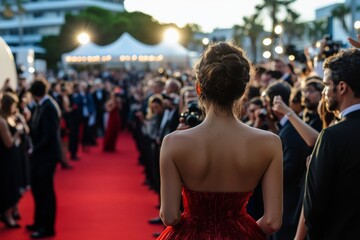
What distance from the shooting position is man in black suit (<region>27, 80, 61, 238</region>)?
24.8 ft

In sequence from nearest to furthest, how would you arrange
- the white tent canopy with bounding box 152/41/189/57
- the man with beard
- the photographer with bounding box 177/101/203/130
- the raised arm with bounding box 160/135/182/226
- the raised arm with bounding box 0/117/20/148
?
the raised arm with bounding box 160/135/182/226
the photographer with bounding box 177/101/203/130
the man with beard
the raised arm with bounding box 0/117/20/148
the white tent canopy with bounding box 152/41/189/57

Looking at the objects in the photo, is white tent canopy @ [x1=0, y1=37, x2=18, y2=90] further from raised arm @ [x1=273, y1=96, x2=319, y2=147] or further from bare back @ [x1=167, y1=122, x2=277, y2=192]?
bare back @ [x1=167, y1=122, x2=277, y2=192]

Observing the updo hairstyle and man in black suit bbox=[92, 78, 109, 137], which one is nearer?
the updo hairstyle

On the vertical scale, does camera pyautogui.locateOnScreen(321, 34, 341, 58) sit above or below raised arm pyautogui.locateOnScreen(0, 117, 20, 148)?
above

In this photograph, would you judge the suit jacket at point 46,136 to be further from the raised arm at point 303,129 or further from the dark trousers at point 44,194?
the raised arm at point 303,129

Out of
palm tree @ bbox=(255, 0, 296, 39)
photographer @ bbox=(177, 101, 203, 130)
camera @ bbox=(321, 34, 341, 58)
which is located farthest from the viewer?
palm tree @ bbox=(255, 0, 296, 39)

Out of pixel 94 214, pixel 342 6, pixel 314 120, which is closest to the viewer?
pixel 314 120

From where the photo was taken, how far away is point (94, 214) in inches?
352

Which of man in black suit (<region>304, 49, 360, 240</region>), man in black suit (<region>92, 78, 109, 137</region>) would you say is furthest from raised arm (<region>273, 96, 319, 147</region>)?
man in black suit (<region>92, 78, 109, 137</region>)

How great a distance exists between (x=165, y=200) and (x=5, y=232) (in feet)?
18.2

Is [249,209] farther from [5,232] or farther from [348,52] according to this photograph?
[5,232]

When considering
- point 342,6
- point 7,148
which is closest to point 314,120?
point 7,148

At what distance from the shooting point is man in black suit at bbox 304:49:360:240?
3.20m

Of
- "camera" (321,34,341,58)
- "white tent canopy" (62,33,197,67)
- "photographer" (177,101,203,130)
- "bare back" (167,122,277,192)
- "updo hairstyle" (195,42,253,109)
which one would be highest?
"updo hairstyle" (195,42,253,109)
